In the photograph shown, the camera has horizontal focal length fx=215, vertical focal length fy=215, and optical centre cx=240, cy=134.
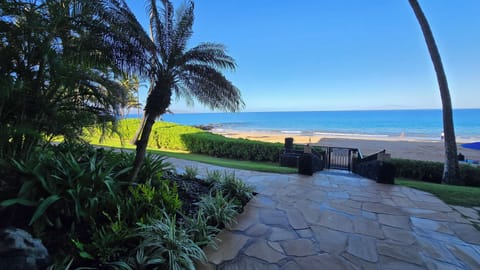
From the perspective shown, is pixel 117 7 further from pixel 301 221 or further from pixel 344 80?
pixel 344 80

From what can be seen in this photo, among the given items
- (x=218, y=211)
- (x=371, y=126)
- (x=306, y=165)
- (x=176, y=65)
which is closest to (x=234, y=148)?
(x=306, y=165)

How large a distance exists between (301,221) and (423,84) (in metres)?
33.3

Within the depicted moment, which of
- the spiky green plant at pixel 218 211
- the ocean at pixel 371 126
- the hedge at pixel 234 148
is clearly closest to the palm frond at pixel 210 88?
the spiky green plant at pixel 218 211

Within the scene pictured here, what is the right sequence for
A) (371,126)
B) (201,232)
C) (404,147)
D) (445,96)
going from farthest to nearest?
(371,126) < (404,147) < (445,96) < (201,232)

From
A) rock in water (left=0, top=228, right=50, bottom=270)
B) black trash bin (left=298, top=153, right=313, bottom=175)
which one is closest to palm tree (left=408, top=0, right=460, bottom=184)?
black trash bin (left=298, top=153, right=313, bottom=175)

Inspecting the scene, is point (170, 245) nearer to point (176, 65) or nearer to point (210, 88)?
point (210, 88)

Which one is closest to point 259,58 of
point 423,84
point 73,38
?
point 73,38

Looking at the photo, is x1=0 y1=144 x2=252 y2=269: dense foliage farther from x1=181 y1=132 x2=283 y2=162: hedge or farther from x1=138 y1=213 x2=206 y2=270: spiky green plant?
x1=181 y1=132 x2=283 y2=162: hedge

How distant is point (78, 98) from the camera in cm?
388

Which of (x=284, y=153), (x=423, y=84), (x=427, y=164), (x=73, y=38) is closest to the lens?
(x=73, y=38)

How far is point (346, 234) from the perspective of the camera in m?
2.92

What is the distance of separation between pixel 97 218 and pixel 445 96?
9458 millimetres

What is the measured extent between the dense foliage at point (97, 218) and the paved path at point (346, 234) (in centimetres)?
37

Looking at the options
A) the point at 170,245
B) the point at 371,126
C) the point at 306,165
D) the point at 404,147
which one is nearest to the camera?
the point at 170,245
